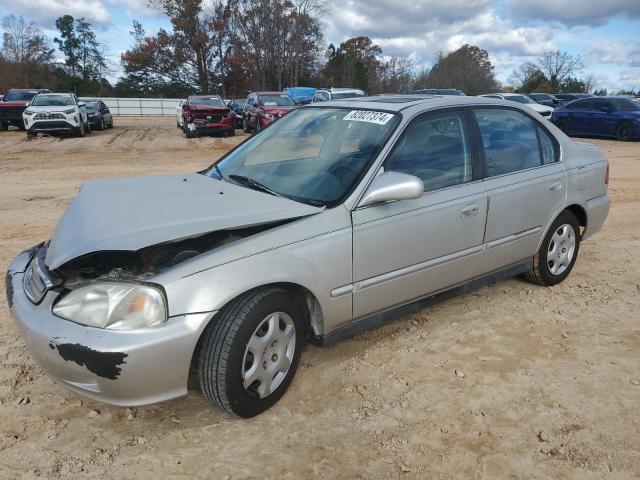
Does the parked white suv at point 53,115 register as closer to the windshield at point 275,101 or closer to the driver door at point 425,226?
the windshield at point 275,101

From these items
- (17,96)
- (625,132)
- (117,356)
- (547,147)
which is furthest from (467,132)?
(17,96)

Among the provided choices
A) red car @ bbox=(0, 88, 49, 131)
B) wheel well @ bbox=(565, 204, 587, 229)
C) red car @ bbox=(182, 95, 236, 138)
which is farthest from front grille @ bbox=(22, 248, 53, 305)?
red car @ bbox=(0, 88, 49, 131)

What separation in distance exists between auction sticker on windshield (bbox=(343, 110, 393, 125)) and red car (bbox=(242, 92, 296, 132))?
1432 cm

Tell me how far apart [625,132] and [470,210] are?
1675 cm

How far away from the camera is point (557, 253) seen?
4.45 meters

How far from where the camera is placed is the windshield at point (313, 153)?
3.12 meters

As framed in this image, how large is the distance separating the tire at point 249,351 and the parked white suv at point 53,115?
17490mm

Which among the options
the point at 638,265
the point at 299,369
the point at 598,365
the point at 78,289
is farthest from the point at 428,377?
the point at 638,265

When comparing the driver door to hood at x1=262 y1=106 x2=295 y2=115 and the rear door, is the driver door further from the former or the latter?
hood at x1=262 y1=106 x2=295 y2=115

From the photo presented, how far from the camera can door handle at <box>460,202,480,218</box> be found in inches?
137

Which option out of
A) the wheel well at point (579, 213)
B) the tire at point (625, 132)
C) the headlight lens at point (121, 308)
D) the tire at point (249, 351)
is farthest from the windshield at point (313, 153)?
the tire at point (625, 132)

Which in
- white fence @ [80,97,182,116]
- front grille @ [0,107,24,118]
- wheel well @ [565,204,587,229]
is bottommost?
white fence @ [80,97,182,116]

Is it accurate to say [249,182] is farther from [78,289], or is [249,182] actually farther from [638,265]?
[638,265]

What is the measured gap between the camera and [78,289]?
2455 millimetres
